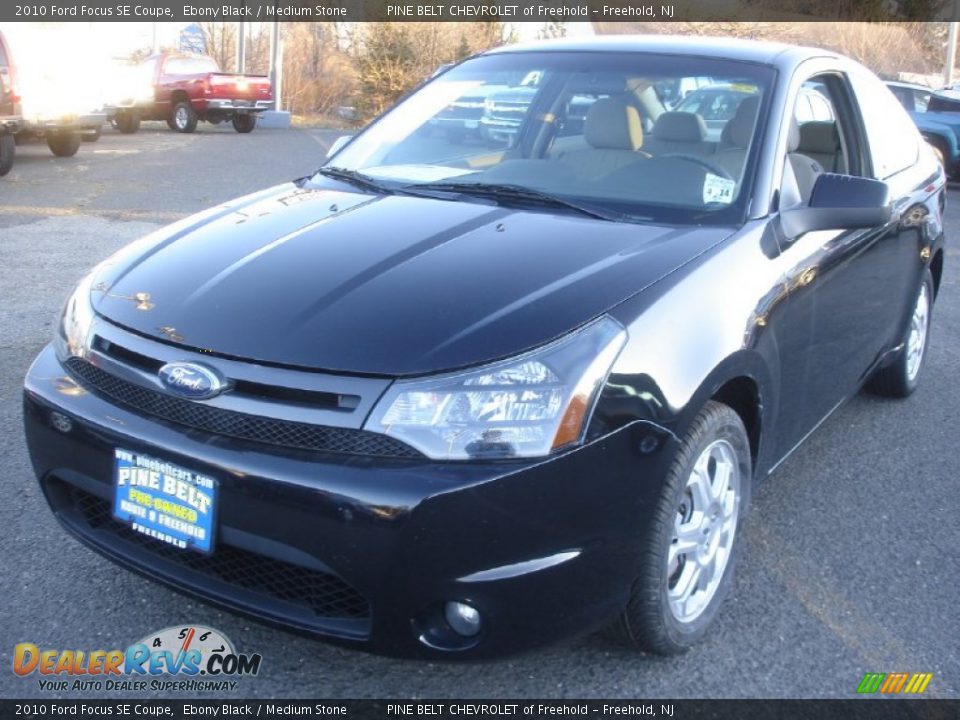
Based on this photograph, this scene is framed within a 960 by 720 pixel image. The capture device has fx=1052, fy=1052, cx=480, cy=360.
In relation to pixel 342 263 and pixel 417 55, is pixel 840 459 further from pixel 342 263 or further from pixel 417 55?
pixel 417 55

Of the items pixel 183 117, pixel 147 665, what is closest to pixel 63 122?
pixel 183 117

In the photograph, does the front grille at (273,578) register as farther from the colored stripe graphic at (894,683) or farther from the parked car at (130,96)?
the parked car at (130,96)

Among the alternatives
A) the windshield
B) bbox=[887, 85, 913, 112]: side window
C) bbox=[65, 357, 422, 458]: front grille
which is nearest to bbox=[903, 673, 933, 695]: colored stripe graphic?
the windshield

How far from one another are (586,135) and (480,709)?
2033 mm

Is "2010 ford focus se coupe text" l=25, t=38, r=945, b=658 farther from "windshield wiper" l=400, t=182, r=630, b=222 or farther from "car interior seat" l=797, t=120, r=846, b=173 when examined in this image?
"car interior seat" l=797, t=120, r=846, b=173

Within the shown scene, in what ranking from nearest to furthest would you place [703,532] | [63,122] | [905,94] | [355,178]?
1. [703,532]
2. [355,178]
3. [63,122]
4. [905,94]

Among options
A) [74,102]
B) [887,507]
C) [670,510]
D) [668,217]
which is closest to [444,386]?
[670,510]

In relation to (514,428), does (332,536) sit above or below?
below

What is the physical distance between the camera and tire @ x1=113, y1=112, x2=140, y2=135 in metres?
20.3

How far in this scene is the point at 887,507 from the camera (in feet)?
12.9

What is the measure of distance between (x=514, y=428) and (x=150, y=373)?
0.93 meters

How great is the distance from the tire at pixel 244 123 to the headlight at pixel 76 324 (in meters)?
20.8

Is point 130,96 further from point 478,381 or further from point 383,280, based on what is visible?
point 478,381

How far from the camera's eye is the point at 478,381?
2354 mm
